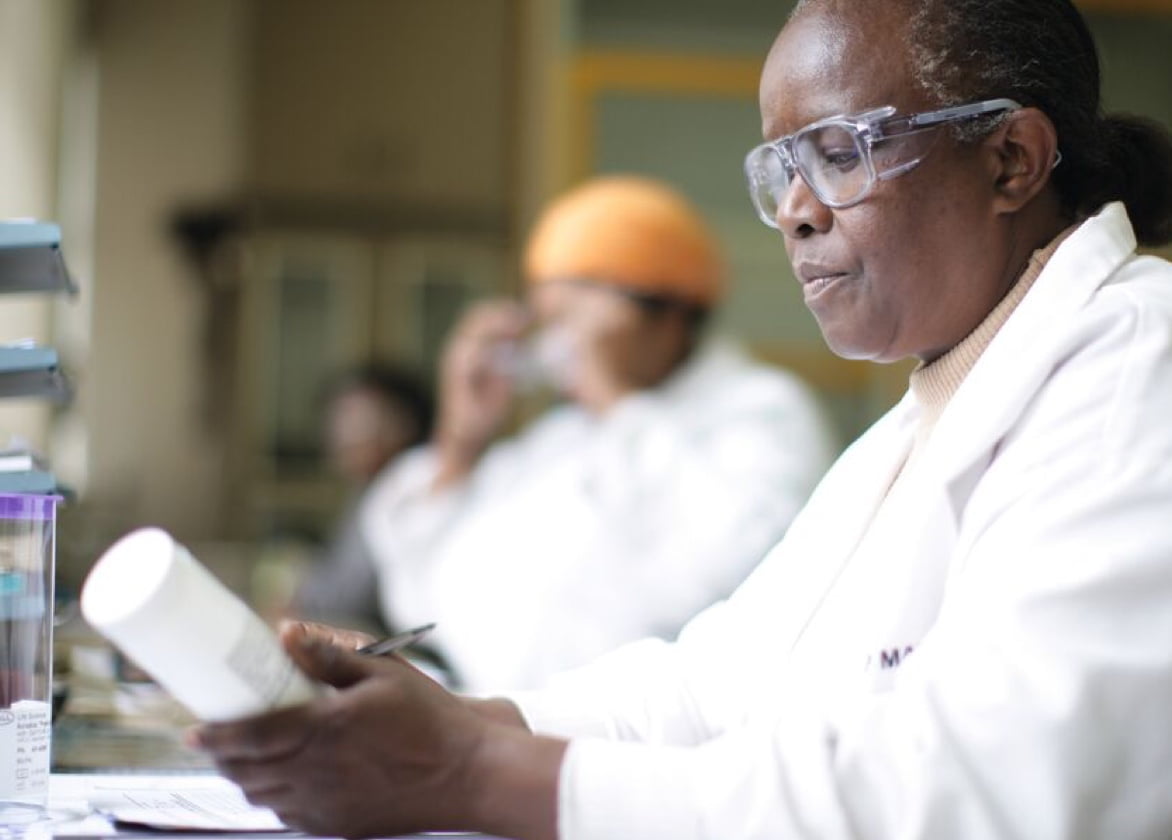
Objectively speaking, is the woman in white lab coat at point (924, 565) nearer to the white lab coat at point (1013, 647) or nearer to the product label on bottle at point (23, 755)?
the white lab coat at point (1013, 647)

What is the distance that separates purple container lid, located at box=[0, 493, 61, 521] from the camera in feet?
3.55

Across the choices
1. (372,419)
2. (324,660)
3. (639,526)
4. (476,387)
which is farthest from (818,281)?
(372,419)

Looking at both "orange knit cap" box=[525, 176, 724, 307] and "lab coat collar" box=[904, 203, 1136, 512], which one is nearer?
"lab coat collar" box=[904, 203, 1136, 512]

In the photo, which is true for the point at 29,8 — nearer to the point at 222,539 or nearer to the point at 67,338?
the point at 67,338

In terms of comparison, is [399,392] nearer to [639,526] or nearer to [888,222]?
[639,526]

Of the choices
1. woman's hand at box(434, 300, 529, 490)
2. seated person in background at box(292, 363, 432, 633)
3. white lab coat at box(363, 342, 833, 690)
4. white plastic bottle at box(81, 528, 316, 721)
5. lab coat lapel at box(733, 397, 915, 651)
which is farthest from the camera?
seated person in background at box(292, 363, 432, 633)

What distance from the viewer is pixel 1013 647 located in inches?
32.2

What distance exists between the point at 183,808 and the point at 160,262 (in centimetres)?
520

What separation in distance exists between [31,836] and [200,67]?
5444 millimetres

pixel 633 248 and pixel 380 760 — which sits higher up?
pixel 633 248

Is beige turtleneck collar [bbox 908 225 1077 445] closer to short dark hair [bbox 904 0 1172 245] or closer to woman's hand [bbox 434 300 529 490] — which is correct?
short dark hair [bbox 904 0 1172 245]

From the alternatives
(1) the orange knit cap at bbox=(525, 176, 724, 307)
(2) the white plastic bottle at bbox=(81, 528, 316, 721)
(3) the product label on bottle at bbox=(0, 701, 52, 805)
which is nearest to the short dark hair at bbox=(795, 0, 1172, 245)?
(2) the white plastic bottle at bbox=(81, 528, 316, 721)

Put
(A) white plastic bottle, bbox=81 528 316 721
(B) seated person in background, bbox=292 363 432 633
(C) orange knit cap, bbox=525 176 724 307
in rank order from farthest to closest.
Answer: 1. (B) seated person in background, bbox=292 363 432 633
2. (C) orange knit cap, bbox=525 176 724 307
3. (A) white plastic bottle, bbox=81 528 316 721

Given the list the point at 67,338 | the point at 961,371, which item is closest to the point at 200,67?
the point at 67,338
